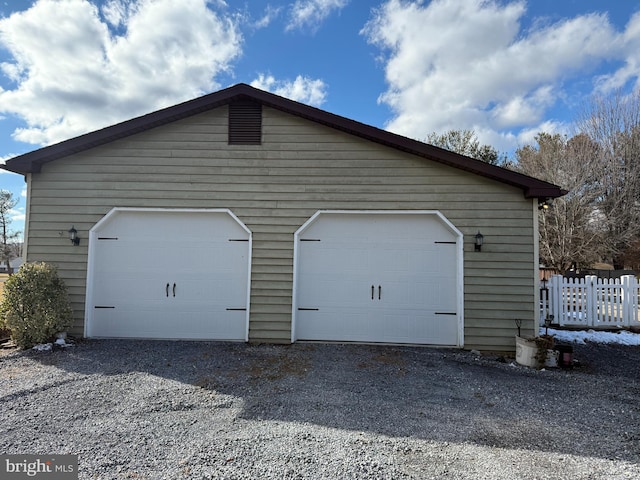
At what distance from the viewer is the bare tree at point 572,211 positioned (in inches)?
558

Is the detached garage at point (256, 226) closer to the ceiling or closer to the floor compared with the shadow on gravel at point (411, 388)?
closer to the ceiling

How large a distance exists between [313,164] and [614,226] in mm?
16470

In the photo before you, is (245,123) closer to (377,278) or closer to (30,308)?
(377,278)

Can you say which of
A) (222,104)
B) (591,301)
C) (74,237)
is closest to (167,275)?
(74,237)

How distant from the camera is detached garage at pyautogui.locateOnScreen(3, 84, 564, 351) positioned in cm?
541

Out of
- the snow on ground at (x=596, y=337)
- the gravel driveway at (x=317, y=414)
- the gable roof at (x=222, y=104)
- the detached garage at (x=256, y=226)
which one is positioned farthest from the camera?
the snow on ground at (x=596, y=337)

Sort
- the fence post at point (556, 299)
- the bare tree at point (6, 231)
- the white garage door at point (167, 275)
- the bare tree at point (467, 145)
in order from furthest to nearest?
1. the bare tree at point (6, 231)
2. the bare tree at point (467, 145)
3. the fence post at point (556, 299)
4. the white garage door at point (167, 275)

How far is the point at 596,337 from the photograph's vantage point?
6414mm

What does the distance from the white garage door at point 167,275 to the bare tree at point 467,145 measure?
14103mm

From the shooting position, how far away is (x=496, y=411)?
3.21 metres

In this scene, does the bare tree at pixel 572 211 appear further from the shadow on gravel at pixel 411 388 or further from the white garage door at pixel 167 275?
the white garage door at pixel 167 275

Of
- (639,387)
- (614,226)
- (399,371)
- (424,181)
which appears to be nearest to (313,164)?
(424,181)

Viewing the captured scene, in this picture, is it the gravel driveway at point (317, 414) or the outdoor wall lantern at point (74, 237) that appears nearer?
the gravel driveway at point (317, 414)

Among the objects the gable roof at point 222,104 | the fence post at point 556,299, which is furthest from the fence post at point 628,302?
the gable roof at point 222,104
